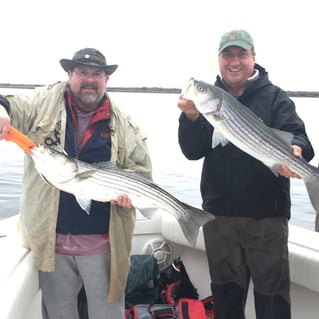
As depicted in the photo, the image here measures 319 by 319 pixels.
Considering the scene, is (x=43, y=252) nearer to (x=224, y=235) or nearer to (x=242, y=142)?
(x=224, y=235)

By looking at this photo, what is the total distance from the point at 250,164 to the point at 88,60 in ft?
4.84

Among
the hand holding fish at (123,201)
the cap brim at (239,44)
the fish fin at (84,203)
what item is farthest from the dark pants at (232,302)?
the cap brim at (239,44)

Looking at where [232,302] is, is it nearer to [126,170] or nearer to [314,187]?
[314,187]

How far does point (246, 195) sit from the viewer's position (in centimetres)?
330

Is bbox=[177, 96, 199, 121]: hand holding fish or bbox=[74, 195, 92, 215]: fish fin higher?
bbox=[177, 96, 199, 121]: hand holding fish

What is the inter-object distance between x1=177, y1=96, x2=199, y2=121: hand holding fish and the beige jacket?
1.61 feet

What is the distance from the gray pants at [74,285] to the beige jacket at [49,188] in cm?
10

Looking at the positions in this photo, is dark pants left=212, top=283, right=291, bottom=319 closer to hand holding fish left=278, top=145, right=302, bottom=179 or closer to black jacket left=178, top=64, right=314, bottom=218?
black jacket left=178, top=64, right=314, bottom=218

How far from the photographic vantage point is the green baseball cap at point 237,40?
129 inches

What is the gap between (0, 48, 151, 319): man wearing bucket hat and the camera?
10.4 ft

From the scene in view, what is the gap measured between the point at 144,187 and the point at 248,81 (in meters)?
1.19

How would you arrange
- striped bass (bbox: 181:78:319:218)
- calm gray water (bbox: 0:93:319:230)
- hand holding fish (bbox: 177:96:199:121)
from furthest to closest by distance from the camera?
calm gray water (bbox: 0:93:319:230) < hand holding fish (bbox: 177:96:199:121) < striped bass (bbox: 181:78:319:218)

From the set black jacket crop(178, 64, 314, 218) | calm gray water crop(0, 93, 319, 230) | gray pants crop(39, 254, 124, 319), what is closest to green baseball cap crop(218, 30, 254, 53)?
black jacket crop(178, 64, 314, 218)

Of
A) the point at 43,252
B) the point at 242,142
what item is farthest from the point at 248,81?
the point at 43,252
